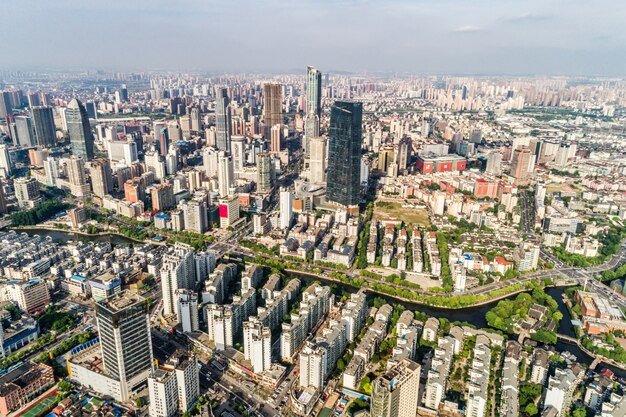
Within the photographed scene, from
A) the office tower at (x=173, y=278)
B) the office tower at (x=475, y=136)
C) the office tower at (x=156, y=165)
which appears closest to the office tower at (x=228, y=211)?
the office tower at (x=173, y=278)

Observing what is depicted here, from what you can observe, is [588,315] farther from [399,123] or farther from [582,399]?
[399,123]

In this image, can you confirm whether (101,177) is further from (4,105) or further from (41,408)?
(4,105)

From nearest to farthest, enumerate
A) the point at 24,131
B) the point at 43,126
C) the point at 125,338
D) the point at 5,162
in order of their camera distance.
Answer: the point at 125,338
the point at 5,162
the point at 43,126
the point at 24,131

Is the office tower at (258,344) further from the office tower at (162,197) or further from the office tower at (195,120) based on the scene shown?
the office tower at (195,120)

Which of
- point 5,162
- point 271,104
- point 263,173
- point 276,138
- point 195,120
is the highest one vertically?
point 271,104

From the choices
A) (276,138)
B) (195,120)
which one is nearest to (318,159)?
(276,138)

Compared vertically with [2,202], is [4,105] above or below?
above

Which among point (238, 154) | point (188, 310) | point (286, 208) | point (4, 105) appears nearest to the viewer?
point (188, 310)
